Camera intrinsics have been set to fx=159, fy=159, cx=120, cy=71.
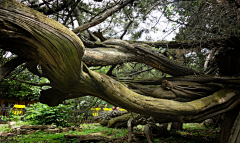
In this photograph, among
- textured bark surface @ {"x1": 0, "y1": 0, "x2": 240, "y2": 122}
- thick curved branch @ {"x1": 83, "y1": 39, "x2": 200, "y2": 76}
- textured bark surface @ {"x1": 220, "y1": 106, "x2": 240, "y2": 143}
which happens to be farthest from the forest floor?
thick curved branch @ {"x1": 83, "y1": 39, "x2": 200, "y2": 76}

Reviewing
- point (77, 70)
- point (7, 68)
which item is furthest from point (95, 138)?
point (77, 70)

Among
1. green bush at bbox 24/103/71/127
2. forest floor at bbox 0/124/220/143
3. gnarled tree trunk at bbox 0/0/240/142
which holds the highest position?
gnarled tree trunk at bbox 0/0/240/142

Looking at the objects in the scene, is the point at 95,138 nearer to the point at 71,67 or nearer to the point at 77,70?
the point at 77,70

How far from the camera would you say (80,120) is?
29.7 ft

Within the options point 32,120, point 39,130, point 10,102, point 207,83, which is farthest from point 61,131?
point 10,102

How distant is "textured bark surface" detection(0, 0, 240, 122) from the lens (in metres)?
1.55

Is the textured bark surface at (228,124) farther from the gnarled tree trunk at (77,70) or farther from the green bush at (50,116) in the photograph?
the green bush at (50,116)

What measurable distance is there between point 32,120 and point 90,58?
6.21m

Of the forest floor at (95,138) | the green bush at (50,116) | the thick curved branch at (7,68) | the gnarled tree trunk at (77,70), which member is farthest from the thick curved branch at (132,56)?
the green bush at (50,116)

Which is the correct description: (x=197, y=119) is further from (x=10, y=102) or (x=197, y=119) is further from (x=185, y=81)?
(x=10, y=102)

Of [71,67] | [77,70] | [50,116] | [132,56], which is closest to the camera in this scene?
[71,67]

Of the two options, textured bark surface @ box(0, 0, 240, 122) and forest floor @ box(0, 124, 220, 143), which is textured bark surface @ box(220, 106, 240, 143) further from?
forest floor @ box(0, 124, 220, 143)

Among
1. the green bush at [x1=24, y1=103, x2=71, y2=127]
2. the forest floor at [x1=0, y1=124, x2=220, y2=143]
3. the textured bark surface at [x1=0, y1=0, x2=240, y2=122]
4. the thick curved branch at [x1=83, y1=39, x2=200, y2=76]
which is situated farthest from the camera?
the green bush at [x1=24, y1=103, x2=71, y2=127]

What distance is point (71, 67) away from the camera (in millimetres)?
2008
